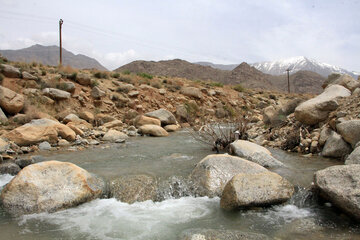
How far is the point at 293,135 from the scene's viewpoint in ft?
26.2

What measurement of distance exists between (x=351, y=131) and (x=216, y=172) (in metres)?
3.44

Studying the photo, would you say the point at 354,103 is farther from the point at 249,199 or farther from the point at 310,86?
the point at 310,86

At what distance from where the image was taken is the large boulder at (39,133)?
8133 mm

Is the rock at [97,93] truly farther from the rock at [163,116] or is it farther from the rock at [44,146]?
the rock at [44,146]

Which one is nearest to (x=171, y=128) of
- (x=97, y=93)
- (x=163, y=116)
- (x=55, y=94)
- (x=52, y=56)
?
(x=163, y=116)

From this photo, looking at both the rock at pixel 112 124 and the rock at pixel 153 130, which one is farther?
the rock at pixel 112 124

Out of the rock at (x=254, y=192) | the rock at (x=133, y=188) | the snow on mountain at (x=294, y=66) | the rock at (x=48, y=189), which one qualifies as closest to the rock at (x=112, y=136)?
the rock at (x=133, y=188)

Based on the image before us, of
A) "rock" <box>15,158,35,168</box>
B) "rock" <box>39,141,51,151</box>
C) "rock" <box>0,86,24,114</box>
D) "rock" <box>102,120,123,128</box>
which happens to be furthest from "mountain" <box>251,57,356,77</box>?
"rock" <box>15,158,35,168</box>

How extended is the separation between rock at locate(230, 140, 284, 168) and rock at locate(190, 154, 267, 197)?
86cm

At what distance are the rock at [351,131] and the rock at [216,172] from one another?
8.12 feet

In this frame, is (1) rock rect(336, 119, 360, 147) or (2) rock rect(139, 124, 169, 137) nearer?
(1) rock rect(336, 119, 360, 147)

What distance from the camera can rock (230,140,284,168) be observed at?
600 centimetres

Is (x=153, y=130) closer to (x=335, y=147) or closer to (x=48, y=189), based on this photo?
(x=335, y=147)

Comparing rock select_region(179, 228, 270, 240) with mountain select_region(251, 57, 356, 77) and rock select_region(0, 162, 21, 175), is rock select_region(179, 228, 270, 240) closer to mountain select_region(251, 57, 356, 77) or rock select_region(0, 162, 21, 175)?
rock select_region(0, 162, 21, 175)
